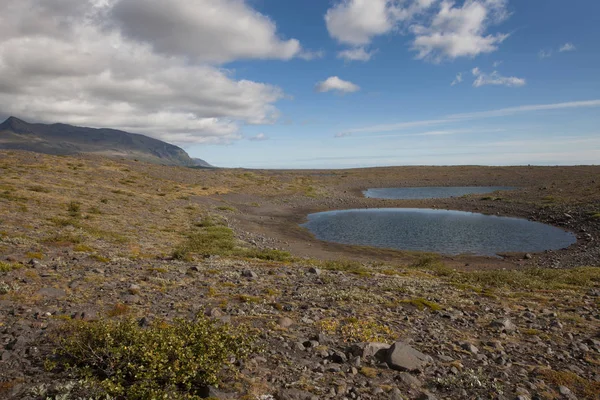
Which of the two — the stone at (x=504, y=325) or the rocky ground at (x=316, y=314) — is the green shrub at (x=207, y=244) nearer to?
the rocky ground at (x=316, y=314)

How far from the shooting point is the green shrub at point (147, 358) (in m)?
7.13

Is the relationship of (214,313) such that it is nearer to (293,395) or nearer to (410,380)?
(293,395)

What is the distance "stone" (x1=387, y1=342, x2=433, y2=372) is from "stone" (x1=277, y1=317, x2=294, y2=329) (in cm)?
382

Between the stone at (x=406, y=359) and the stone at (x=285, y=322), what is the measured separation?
3823mm

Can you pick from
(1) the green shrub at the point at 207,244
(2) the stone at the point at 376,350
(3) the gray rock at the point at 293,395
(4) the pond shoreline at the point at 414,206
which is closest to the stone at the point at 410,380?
(2) the stone at the point at 376,350

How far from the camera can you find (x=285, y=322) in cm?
1245

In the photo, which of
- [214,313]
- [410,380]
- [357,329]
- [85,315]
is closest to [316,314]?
[357,329]

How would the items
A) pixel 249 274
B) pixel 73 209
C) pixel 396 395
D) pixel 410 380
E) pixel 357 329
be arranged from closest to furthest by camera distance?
pixel 396 395
pixel 410 380
pixel 357 329
pixel 249 274
pixel 73 209

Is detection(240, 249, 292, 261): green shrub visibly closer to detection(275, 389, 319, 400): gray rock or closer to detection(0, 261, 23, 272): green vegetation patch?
detection(0, 261, 23, 272): green vegetation patch

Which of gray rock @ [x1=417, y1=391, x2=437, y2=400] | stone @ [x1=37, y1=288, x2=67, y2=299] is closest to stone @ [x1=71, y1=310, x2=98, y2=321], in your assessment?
stone @ [x1=37, y1=288, x2=67, y2=299]

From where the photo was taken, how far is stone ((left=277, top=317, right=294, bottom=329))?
40.2 feet

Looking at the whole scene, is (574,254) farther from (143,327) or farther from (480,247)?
(143,327)

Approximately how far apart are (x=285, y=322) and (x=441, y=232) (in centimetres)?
5087

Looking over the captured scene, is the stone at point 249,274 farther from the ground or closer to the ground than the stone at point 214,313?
closer to the ground
